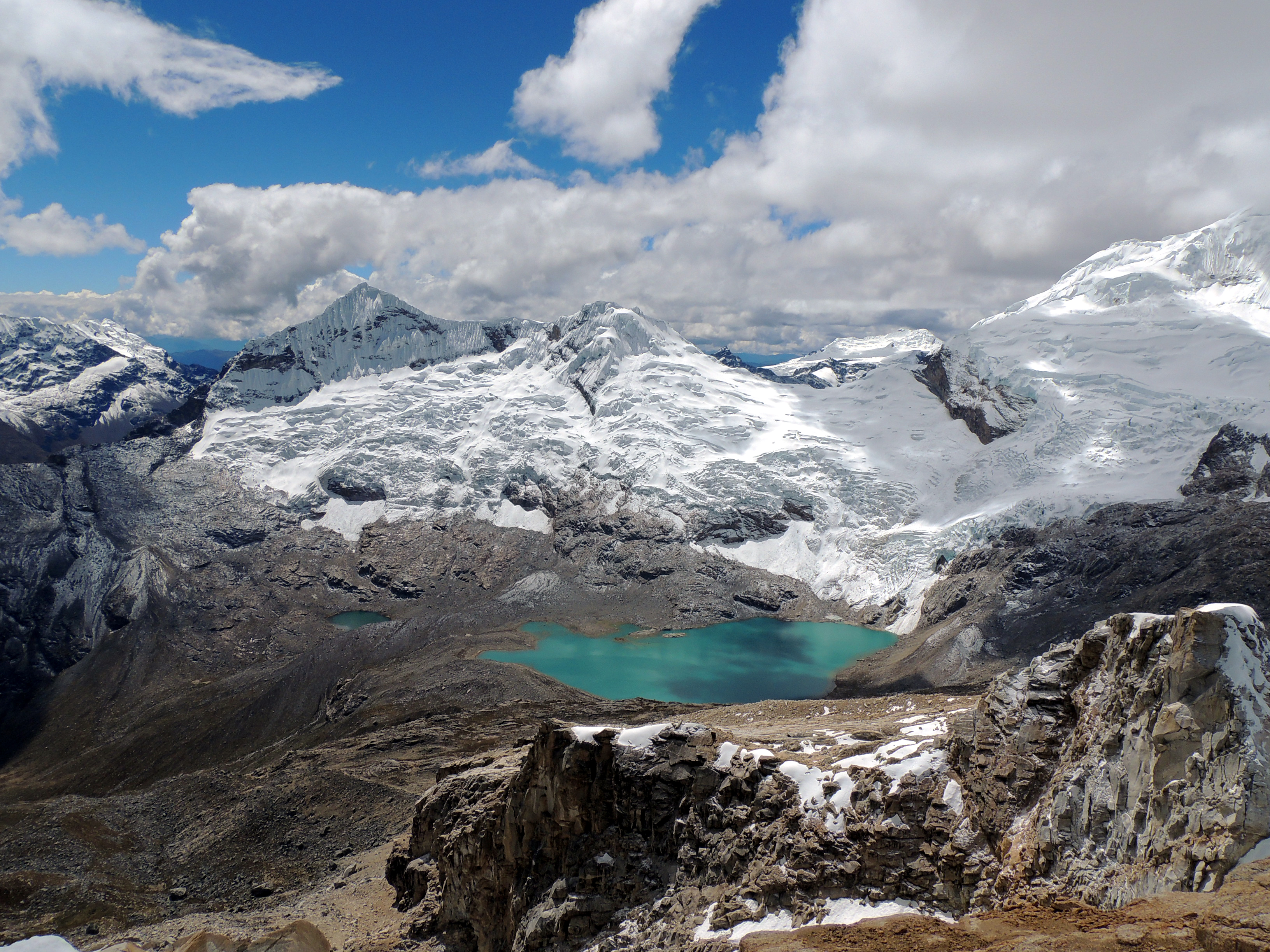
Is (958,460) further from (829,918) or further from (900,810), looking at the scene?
(829,918)

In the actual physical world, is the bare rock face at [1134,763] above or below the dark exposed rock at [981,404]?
below

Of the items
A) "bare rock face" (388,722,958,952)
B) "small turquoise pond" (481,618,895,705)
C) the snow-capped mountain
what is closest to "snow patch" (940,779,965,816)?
"bare rock face" (388,722,958,952)

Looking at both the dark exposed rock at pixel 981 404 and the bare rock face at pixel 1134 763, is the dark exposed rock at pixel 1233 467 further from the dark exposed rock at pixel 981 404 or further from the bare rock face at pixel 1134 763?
the bare rock face at pixel 1134 763

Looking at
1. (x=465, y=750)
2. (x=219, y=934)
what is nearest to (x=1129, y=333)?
(x=465, y=750)

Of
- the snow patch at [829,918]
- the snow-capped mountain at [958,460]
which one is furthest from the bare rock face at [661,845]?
the snow-capped mountain at [958,460]

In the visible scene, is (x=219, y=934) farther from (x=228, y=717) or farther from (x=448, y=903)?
(x=228, y=717)

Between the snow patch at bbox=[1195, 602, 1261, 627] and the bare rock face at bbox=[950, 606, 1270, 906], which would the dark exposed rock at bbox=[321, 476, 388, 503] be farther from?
the snow patch at bbox=[1195, 602, 1261, 627]

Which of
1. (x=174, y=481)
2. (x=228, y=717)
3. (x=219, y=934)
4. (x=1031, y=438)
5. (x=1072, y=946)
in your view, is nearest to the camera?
(x=1072, y=946)

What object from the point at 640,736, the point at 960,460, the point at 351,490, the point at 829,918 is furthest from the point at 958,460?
the point at 829,918
